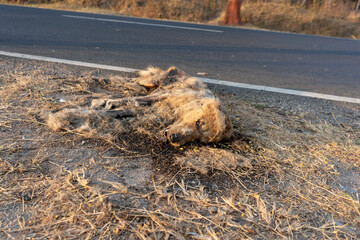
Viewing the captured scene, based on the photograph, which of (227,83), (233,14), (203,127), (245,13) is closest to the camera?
(203,127)

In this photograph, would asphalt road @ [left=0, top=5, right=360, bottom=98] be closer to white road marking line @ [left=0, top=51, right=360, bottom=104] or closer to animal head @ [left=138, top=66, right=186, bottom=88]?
white road marking line @ [left=0, top=51, right=360, bottom=104]

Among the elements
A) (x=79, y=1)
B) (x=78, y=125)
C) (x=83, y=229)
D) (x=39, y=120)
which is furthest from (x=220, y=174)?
(x=79, y=1)

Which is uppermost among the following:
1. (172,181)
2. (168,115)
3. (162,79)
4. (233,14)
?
(233,14)

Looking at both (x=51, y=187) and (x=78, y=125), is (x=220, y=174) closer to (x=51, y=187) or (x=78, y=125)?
(x=51, y=187)

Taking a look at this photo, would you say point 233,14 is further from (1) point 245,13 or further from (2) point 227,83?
(2) point 227,83

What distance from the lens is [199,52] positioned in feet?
18.3

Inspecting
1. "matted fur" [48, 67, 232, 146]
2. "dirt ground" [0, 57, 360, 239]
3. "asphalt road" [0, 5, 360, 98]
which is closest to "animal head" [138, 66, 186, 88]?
"matted fur" [48, 67, 232, 146]

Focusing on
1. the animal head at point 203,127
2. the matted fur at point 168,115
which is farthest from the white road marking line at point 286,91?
the animal head at point 203,127

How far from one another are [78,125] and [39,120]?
357 mm

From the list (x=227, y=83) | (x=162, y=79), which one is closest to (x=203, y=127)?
(x=162, y=79)

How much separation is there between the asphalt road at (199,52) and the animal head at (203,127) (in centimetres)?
212

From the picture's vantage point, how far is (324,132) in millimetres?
2727

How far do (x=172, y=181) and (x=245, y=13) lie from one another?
1225 cm

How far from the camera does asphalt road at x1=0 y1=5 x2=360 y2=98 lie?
4434 millimetres
